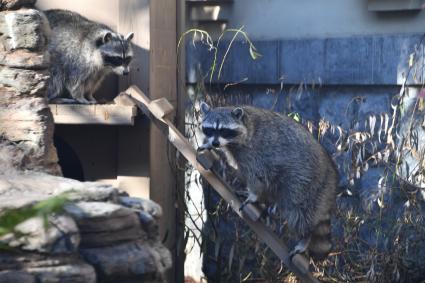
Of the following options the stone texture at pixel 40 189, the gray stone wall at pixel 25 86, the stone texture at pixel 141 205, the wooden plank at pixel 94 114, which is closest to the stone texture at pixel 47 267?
the stone texture at pixel 40 189

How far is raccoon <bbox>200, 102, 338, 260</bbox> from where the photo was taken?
4.46 metres

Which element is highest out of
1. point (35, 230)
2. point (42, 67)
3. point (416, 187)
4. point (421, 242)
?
point (42, 67)

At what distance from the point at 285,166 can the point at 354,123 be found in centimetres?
81

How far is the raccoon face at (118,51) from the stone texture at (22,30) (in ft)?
2.73

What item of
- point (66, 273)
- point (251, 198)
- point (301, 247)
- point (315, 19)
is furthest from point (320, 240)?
point (66, 273)

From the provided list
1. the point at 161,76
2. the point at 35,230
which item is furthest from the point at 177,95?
the point at 35,230

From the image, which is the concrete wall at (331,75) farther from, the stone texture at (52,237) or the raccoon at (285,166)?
the stone texture at (52,237)

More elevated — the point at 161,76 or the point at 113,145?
the point at 161,76

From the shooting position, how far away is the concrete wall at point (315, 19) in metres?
5.14

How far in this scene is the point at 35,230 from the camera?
2.25 meters

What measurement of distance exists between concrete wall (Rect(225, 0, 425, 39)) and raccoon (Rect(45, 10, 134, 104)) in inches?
52.6

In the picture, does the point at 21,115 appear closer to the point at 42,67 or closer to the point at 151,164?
the point at 42,67

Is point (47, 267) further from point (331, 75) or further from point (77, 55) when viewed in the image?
point (331, 75)

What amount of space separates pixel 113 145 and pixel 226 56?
1.41m
